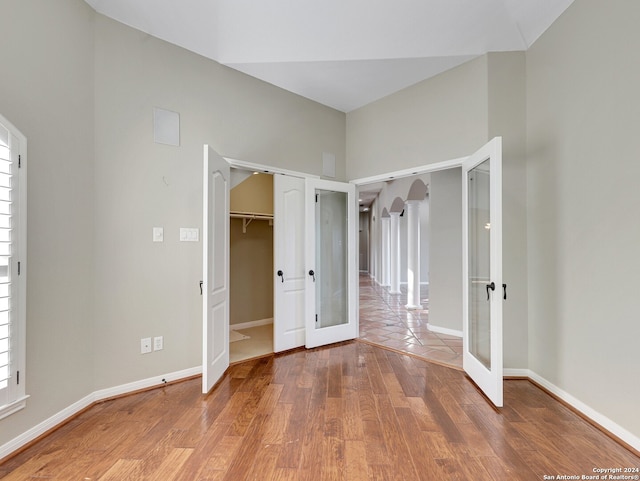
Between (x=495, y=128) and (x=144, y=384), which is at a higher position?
(x=495, y=128)

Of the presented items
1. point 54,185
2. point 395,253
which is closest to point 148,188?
point 54,185

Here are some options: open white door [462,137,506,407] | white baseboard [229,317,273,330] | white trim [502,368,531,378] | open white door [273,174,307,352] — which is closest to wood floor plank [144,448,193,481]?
open white door [273,174,307,352]

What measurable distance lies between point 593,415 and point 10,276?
162 inches

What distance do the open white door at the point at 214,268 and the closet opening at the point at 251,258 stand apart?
1437 mm

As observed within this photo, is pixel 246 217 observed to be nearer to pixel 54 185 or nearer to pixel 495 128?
pixel 54 185

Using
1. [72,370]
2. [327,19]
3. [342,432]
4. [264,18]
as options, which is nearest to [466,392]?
[342,432]

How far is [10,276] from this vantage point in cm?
196

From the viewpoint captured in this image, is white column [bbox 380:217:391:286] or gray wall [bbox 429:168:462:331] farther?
white column [bbox 380:217:391:286]

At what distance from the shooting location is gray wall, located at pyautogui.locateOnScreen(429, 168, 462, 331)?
15.6ft

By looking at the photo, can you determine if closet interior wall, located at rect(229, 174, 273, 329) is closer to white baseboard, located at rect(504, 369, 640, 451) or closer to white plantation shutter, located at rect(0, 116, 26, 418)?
white plantation shutter, located at rect(0, 116, 26, 418)

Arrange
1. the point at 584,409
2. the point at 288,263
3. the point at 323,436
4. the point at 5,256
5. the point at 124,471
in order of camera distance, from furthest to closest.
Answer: the point at 288,263
the point at 584,409
the point at 323,436
the point at 5,256
the point at 124,471

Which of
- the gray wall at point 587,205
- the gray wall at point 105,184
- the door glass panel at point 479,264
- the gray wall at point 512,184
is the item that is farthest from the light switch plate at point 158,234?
the gray wall at point 587,205

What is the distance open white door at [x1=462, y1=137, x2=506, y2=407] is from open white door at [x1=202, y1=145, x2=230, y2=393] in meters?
2.44

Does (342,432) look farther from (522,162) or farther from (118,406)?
(522,162)
